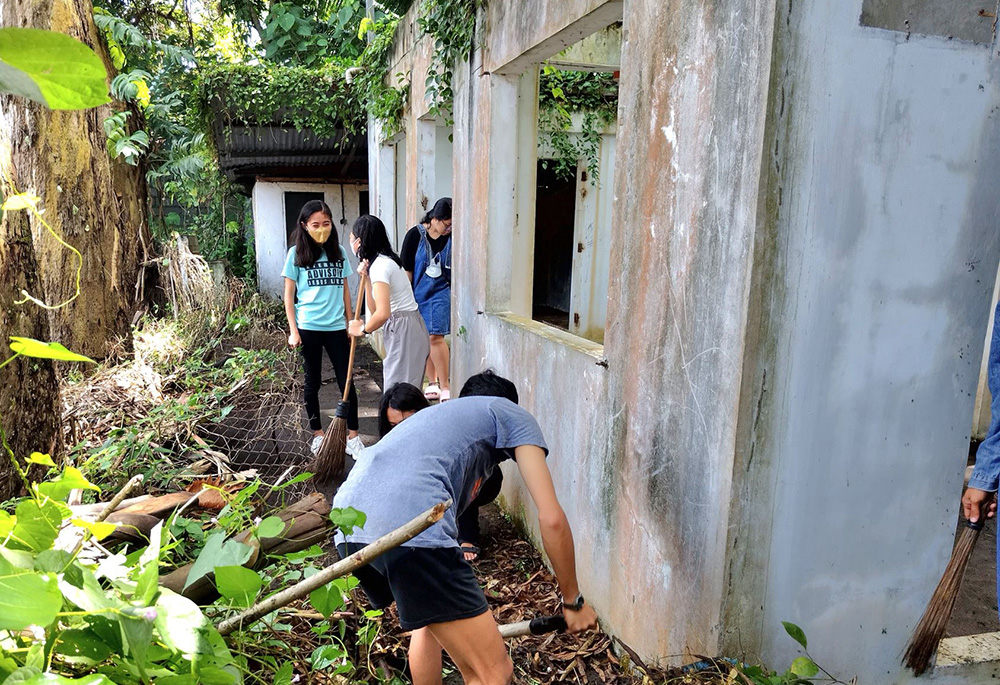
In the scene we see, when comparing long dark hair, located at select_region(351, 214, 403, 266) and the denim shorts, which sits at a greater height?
long dark hair, located at select_region(351, 214, 403, 266)

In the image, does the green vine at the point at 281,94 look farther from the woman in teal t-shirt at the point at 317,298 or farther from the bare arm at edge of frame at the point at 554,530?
the bare arm at edge of frame at the point at 554,530

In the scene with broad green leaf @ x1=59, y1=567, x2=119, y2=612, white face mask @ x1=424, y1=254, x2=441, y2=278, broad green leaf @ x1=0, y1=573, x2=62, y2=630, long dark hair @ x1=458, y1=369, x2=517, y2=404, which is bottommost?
broad green leaf @ x1=59, y1=567, x2=119, y2=612

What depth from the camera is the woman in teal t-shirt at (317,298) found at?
205 inches

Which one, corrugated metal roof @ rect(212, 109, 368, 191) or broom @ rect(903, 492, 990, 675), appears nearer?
broom @ rect(903, 492, 990, 675)

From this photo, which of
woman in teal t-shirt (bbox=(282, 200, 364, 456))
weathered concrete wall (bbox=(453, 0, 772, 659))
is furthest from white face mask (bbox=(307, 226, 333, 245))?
weathered concrete wall (bbox=(453, 0, 772, 659))

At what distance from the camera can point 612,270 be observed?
307 centimetres

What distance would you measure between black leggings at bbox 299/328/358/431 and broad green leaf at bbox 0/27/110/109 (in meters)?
4.39

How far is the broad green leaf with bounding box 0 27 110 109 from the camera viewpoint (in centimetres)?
85

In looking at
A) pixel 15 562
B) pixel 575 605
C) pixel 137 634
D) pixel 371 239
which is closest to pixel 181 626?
pixel 137 634

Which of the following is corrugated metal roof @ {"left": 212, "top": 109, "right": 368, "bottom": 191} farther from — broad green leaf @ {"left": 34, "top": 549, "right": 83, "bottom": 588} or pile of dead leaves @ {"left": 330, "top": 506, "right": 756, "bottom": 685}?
broad green leaf @ {"left": 34, "top": 549, "right": 83, "bottom": 588}

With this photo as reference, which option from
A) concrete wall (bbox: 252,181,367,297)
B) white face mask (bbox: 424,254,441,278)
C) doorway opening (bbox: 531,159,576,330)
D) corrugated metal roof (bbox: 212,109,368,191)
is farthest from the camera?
doorway opening (bbox: 531,159,576,330)

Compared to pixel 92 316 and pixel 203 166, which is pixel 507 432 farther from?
pixel 203 166

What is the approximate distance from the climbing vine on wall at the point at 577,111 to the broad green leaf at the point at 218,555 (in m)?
6.02

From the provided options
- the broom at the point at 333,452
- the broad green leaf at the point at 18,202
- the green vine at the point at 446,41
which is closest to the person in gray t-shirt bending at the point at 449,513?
the broad green leaf at the point at 18,202
